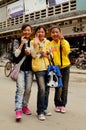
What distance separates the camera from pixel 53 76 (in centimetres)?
699

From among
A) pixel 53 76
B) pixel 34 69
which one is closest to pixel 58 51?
pixel 53 76

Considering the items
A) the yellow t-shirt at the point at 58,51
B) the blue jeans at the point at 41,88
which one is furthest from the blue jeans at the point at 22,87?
the yellow t-shirt at the point at 58,51

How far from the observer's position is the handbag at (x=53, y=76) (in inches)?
274

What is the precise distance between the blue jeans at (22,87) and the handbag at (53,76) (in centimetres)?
31

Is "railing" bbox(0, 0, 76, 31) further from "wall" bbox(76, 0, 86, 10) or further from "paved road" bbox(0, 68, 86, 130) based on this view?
"paved road" bbox(0, 68, 86, 130)

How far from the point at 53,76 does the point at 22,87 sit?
598 mm

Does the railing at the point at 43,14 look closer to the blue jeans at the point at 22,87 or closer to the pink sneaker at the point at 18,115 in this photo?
the blue jeans at the point at 22,87

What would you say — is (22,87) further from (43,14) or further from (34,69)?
(43,14)

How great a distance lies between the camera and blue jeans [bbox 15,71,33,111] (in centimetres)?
671

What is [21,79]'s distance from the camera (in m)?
6.80

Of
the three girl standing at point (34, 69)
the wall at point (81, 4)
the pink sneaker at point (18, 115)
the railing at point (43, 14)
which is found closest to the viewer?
the pink sneaker at point (18, 115)

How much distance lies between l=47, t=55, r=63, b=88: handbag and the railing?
20704 millimetres

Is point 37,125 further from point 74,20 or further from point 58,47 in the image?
point 74,20

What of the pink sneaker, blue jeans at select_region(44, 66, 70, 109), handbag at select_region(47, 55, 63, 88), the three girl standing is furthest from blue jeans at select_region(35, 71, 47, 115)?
blue jeans at select_region(44, 66, 70, 109)
